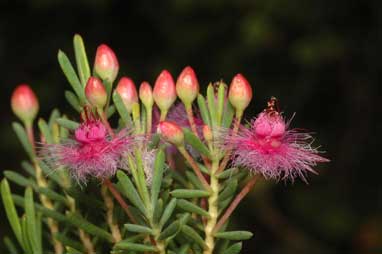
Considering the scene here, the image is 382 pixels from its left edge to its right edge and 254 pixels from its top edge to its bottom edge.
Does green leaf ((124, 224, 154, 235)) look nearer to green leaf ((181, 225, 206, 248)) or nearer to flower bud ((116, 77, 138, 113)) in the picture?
green leaf ((181, 225, 206, 248))

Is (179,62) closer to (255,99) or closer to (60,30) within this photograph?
(255,99)

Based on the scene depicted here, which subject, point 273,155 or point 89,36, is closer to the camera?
point 273,155

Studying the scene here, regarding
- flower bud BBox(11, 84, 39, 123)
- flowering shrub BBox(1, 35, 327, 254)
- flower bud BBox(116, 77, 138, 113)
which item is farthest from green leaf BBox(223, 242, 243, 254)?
flower bud BBox(11, 84, 39, 123)

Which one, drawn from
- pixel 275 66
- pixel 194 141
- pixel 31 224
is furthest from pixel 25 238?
pixel 275 66

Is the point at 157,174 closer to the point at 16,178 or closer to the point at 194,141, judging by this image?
the point at 194,141

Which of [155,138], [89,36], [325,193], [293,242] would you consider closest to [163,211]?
[155,138]

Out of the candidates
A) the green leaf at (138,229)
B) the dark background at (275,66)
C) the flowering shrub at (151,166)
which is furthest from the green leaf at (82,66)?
the dark background at (275,66)

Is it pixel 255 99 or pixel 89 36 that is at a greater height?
pixel 89 36
